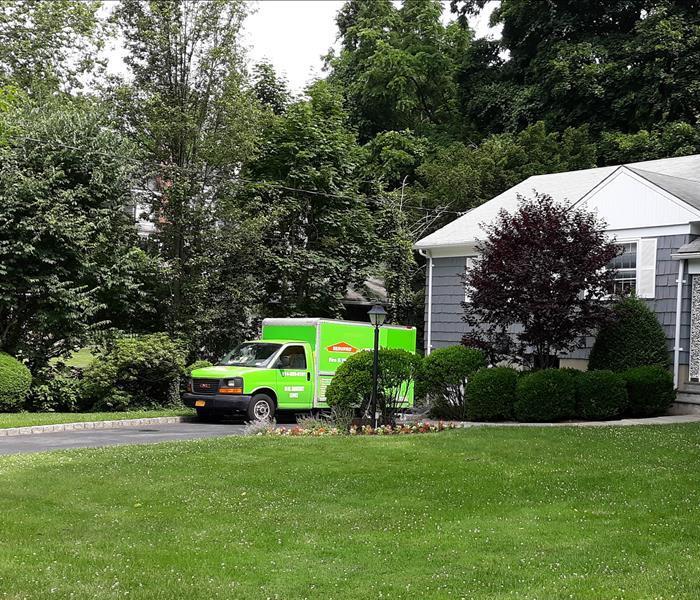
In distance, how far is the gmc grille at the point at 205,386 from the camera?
60.2 feet

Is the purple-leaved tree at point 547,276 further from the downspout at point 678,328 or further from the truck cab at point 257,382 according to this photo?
the truck cab at point 257,382

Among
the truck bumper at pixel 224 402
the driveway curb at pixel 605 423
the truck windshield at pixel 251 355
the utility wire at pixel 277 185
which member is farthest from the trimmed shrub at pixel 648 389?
the utility wire at pixel 277 185

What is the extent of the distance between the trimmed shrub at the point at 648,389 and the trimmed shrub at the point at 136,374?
11.4 metres

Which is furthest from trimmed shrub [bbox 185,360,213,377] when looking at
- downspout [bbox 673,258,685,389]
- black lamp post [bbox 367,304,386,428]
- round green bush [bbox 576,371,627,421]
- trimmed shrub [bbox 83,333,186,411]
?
downspout [bbox 673,258,685,389]

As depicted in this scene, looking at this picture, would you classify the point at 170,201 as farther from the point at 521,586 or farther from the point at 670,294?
the point at 521,586

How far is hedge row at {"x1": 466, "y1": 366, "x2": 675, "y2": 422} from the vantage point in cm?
1608

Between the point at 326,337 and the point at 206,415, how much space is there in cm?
343

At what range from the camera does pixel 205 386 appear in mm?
18453

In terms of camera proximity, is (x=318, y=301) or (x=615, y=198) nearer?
Result: (x=615, y=198)

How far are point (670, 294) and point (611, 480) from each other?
9.51 meters

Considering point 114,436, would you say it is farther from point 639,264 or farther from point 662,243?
point 662,243

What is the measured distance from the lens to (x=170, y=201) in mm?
23094

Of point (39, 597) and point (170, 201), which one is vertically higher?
point (170, 201)

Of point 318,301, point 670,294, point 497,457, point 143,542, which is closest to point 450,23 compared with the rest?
point 318,301
